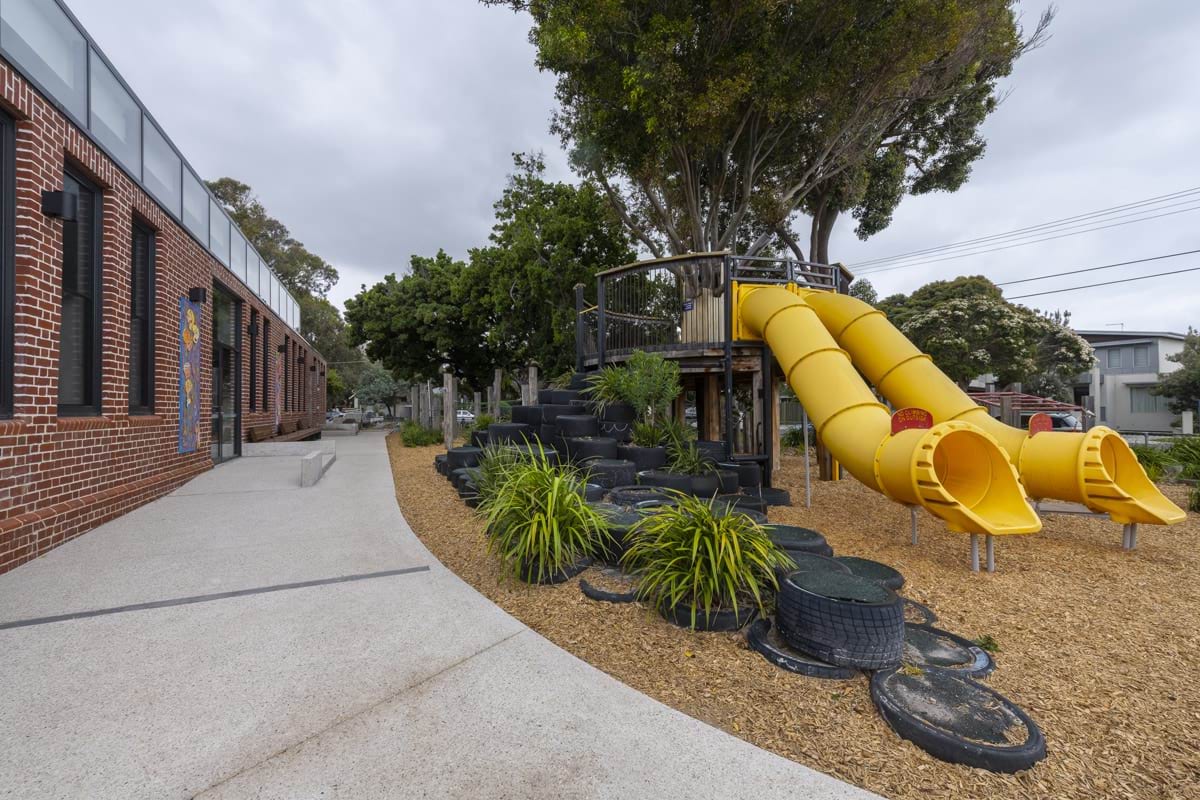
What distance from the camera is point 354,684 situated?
7.44 feet

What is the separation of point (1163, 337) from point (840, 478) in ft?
115

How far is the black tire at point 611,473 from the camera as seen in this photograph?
5.38 meters

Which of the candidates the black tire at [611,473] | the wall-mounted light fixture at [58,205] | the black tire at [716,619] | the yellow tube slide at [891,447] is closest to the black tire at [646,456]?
the black tire at [611,473]

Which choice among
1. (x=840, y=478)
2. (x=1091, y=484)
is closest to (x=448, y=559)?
(x=1091, y=484)

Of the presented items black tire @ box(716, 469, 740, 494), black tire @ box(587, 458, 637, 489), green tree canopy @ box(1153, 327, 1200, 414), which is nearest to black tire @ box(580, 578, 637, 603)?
black tire @ box(587, 458, 637, 489)

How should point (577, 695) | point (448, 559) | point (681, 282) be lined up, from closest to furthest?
point (577, 695) → point (448, 559) → point (681, 282)

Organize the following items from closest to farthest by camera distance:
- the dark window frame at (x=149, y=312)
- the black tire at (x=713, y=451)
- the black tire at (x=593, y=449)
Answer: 1. the black tire at (x=593, y=449)
2. the black tire at (x=713, y=451)
3. the dark window frame at (x=149, y=312)

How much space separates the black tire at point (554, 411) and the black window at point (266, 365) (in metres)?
10.1

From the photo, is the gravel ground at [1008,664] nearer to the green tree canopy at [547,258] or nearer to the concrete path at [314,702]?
the concrete path at [314,702]

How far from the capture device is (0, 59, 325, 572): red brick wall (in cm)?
395

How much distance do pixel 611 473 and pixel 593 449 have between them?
1.77 ft

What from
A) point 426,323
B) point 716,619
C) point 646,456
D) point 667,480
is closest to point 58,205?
point 646,456

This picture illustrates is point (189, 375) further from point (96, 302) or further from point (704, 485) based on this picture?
point (704, 485)

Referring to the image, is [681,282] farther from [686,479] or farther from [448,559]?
[448,559]
